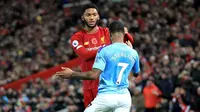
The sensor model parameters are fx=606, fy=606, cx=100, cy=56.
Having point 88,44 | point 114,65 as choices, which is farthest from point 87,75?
point 88,44

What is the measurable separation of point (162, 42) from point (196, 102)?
5865 millimetres

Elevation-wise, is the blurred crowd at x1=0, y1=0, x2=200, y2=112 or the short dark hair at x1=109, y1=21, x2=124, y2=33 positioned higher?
the short dark hair at x1=109, y1=21, x2=124, y2=33

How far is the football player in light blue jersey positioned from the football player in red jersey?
929mm

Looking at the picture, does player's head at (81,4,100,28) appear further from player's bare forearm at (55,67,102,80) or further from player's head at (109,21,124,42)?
player's bare forearm at (55,67,102,80)

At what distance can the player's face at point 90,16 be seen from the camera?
9039mm

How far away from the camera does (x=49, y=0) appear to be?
30234mm

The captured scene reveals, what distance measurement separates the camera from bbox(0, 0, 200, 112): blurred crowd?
51.4ft

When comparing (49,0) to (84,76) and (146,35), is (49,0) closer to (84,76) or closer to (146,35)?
(146,35)

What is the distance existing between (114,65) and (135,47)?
41.7 feet

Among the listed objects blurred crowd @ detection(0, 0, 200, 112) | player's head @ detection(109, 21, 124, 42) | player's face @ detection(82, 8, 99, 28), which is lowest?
blurred crowd @ detection(0, 0, 200, 112)

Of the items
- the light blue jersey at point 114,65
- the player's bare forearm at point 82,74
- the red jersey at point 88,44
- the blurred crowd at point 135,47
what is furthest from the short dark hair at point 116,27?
the blurred crowd at point 135,47

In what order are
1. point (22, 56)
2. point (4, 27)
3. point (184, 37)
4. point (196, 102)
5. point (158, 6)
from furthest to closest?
point (4, 27) → point (22, 56) → point (158, 6) → point (184, 37) → point (196, 102)

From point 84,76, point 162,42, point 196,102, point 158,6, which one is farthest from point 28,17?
point 84,76

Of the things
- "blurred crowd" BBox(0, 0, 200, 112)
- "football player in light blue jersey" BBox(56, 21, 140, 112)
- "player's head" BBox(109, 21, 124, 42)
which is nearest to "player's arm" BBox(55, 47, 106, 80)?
"football player in light blue jersey" BBox(56, 21, 140, 112)
